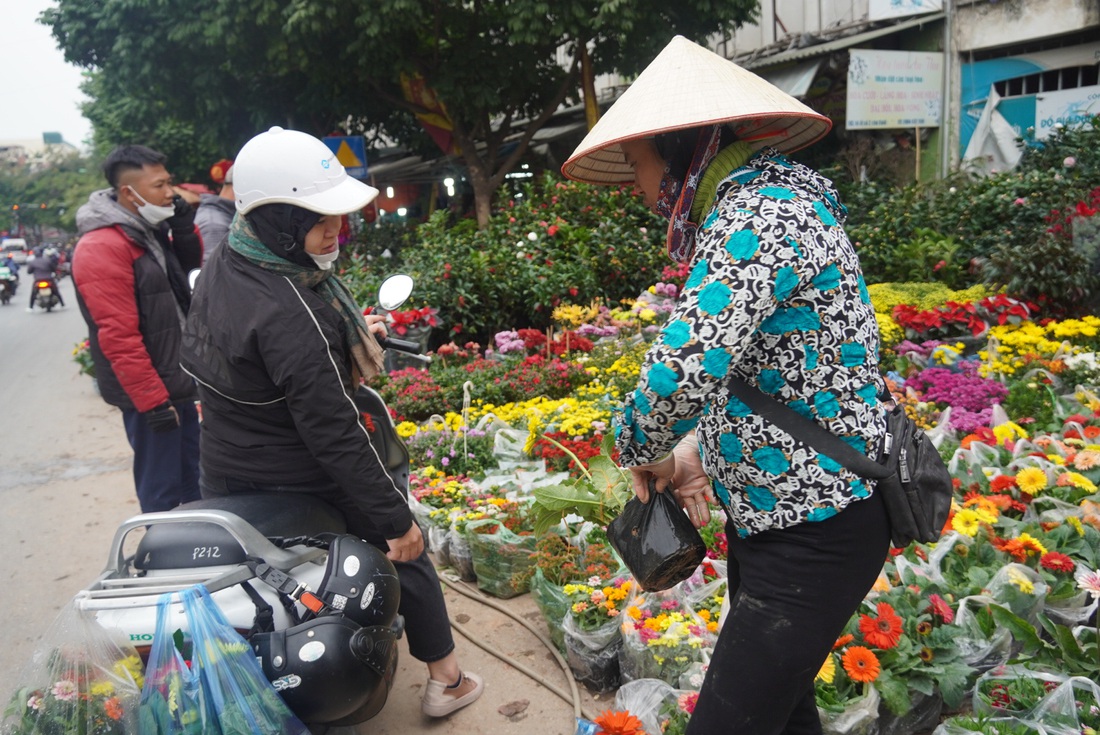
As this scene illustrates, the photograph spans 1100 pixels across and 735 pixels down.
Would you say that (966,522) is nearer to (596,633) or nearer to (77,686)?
(596,633)

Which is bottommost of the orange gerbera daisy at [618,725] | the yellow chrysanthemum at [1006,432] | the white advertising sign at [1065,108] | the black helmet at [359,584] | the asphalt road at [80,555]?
the asphalt road at [80,555]

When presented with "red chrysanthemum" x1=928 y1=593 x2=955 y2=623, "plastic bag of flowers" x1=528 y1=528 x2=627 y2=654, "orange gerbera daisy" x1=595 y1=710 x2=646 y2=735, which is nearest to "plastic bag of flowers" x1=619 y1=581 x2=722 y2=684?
"plastic bag of flowers" x1=528 y1=528 x2=627 y2=654

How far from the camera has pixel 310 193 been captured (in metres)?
2.26

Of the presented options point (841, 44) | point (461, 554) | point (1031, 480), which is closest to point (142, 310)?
point (461, 554)

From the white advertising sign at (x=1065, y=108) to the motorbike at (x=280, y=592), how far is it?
9.56 meters

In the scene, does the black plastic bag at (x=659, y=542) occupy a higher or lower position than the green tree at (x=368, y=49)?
lower

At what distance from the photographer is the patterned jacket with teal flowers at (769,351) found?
4.68 feet

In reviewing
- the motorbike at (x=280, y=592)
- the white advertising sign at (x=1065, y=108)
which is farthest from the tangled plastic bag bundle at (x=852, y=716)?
the white advertising sign at (x=1065, y=108)

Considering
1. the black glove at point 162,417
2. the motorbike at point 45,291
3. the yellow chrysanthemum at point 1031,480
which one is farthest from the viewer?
the motorbike at point 45,291

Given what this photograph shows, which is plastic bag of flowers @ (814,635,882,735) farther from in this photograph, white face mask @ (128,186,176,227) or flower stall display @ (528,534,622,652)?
white face mask @ (128,186,176,227)

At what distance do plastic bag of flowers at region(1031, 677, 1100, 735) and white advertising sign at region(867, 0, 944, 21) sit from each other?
10.6 metres

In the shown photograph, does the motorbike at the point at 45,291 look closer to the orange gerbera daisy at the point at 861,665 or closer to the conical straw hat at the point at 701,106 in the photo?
the conical straw hat at the point at 701,106

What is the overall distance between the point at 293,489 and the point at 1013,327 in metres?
4.96

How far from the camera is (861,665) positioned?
2334mm
